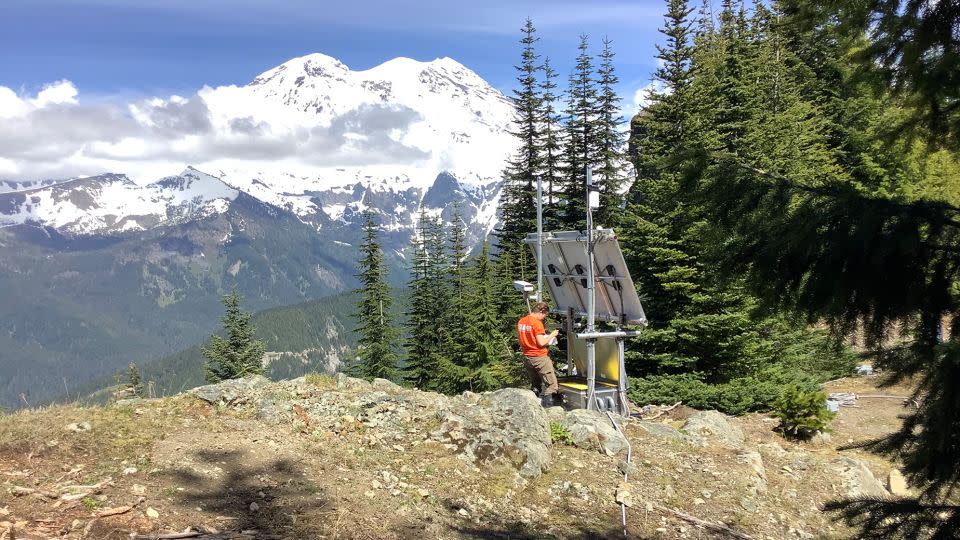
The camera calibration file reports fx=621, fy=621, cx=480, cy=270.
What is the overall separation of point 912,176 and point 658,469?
17213 mm

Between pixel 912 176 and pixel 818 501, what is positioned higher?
pixel 912 176

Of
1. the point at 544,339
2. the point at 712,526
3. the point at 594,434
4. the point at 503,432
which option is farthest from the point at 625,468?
the point at 544,339

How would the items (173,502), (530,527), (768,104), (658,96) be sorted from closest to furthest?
(173,502) < (530,527) < (658,96) < (768,104)

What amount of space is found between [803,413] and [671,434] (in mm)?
4065

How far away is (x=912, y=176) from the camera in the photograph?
819 inches

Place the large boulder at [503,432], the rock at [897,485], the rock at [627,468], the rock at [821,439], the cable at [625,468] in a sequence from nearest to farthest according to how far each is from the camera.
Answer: the cable at [625,468], the large boulder at [503,432], the rock at [627,468], the rock at [897,485], the rock at [821,439]

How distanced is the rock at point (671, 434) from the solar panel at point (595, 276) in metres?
1.97

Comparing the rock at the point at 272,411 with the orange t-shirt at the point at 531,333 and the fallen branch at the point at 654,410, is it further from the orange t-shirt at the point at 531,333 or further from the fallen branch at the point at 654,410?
the fallen branch at the point at 654,410

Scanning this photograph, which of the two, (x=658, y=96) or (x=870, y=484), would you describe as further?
(x=658, y=96)

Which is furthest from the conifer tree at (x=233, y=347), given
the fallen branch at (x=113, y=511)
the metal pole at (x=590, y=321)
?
the fallen branch at (x=113, y=511)

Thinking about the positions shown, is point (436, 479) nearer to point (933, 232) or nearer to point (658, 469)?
point (658, 469)

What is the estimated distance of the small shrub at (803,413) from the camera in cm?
1350

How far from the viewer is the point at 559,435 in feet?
33.7

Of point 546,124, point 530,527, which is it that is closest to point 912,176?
point 530,527
